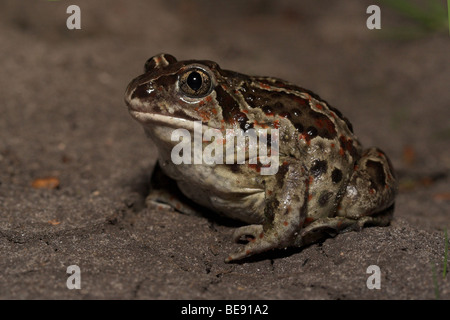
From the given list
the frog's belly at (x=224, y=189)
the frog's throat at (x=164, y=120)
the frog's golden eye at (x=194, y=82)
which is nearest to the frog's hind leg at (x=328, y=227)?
the frog's belly at (x=224, y=189)

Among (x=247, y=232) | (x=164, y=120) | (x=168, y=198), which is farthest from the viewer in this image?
(x=168, y=198)

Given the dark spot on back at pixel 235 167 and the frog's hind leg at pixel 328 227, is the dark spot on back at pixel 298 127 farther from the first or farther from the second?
the frog's hind leg at pixel 328 227

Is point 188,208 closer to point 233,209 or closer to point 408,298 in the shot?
point 233,209

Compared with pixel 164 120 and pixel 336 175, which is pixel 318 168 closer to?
pixel 336 175

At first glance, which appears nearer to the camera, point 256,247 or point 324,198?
point 256,247

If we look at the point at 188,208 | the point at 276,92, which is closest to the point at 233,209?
the point at 188,208

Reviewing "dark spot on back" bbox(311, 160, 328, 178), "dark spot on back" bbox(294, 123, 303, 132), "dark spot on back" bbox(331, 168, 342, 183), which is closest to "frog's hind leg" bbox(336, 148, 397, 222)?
"dark spot on back" bbox(331, 168, 342, 183)

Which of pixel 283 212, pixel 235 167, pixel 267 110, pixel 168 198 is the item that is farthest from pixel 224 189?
pixel 168 198
